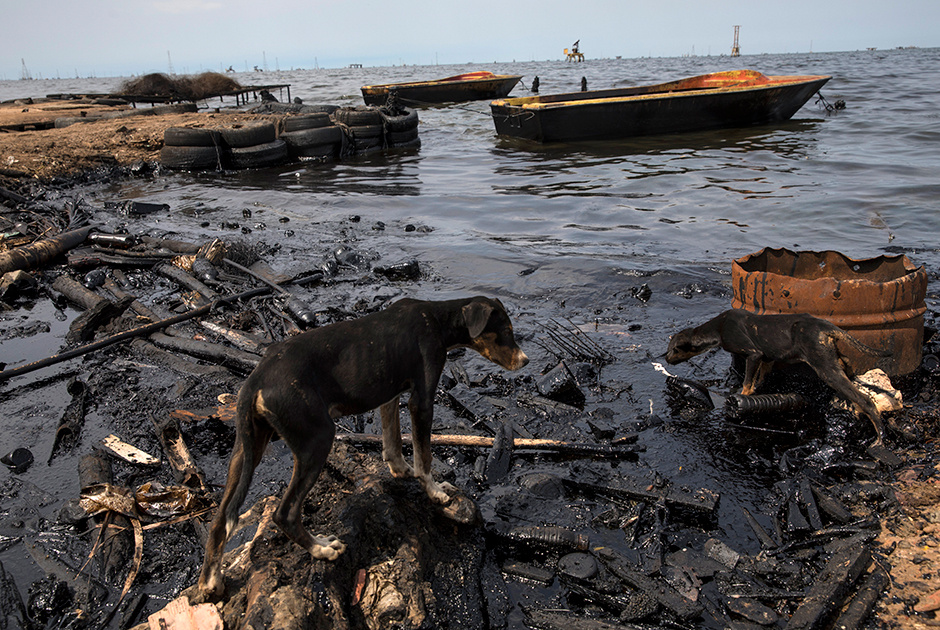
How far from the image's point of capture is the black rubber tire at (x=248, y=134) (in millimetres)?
18781

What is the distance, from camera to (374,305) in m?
7.89

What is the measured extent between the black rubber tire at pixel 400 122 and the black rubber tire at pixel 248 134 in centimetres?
484

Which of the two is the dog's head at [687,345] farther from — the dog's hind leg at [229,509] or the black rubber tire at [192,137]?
→ the black rubber tire at [192,137]

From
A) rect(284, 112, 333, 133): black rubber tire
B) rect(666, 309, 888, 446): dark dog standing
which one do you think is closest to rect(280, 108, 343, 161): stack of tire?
rect(284, 112, 333, 133): black rubber tire

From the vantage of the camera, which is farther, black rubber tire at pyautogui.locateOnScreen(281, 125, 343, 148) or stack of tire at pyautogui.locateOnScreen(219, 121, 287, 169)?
black rubber tire at pyautogui.locateOnScreen(281, 125, 343, 148)

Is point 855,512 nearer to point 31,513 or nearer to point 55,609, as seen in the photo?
point 55,609

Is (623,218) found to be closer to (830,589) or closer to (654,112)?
(830,589)

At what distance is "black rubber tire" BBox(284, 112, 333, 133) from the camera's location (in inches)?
800

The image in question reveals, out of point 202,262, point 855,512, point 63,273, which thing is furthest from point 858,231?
point 63,273

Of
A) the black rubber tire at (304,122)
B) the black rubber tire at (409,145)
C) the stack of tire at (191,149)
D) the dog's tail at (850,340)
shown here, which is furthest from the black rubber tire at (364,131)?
the dog's tail at (850,340)

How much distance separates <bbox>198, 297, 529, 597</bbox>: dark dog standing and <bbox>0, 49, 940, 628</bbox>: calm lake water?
6.65ft

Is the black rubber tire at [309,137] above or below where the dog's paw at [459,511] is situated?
above

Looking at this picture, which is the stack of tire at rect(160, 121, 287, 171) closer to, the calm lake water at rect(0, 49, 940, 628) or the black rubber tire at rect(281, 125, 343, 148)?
the calm lake water at rect(0, 49, 940, 628)

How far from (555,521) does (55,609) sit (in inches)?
119
